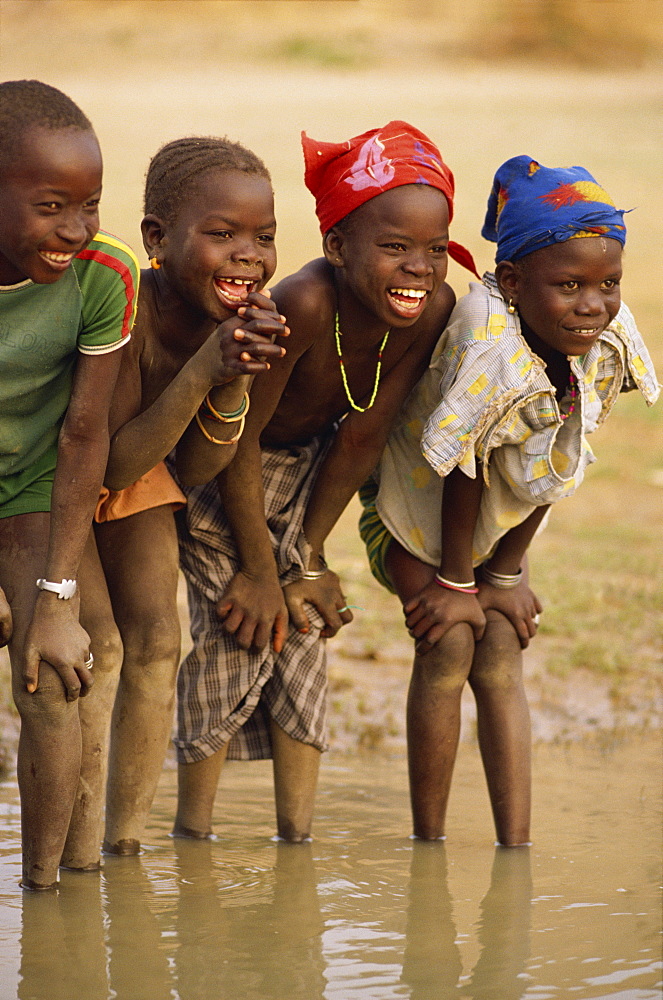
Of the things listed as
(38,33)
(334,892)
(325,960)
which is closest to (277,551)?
(334,892)

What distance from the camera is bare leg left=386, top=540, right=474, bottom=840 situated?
3.30 m

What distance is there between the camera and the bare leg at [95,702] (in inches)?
112

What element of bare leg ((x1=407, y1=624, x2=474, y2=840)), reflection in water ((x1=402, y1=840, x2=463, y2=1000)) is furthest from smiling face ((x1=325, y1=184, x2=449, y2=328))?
reflection in water ((x1=402, y1=840, x2=463, y2=1000))

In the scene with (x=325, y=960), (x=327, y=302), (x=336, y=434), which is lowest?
(x=325, y=960)

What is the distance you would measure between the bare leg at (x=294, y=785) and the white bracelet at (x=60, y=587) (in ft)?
3.05

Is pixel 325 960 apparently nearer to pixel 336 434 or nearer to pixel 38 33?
pixel 336 434

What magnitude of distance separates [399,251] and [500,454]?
0.57m

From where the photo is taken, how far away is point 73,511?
2693 millimetres

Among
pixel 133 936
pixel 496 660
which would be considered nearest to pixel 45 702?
pixel 133 936

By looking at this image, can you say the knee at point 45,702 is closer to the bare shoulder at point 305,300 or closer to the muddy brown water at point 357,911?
the muddy brown water at point 357,911

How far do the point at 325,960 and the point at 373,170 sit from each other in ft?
5.85

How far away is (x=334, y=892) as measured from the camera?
9.68 feet

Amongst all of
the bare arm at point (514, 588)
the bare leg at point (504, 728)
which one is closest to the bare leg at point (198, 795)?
the bare leg at point (504, 728)

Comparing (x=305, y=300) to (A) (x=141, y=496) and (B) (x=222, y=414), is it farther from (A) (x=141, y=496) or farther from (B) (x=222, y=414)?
(A) (x=141, y=496)
